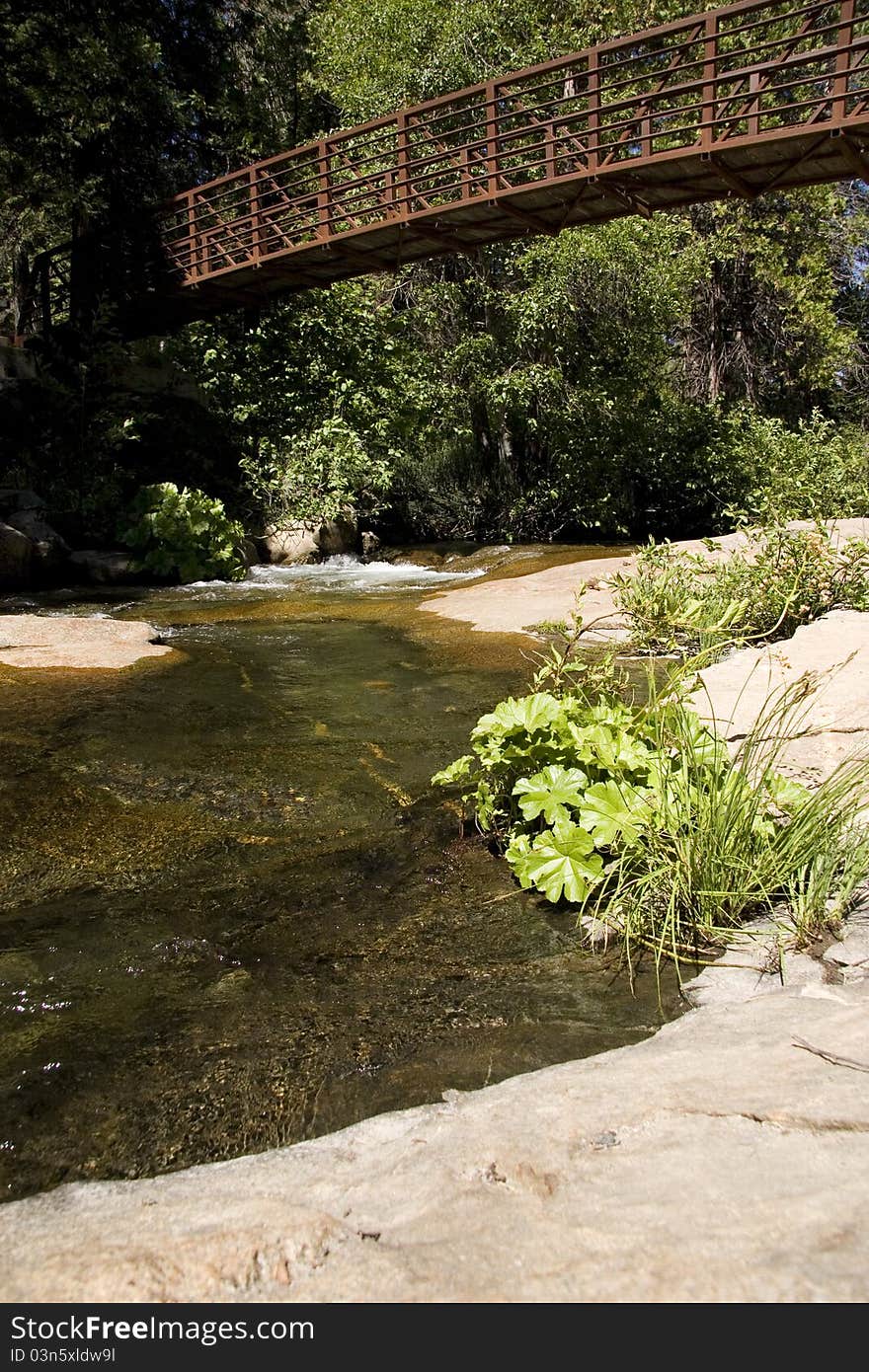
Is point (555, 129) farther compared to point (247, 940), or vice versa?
point (555, 129)

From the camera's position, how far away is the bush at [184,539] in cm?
1239

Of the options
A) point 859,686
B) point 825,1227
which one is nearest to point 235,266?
point 859,686

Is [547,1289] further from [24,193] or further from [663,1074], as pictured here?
[24,193]

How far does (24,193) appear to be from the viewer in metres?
14.1

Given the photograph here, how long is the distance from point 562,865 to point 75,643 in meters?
4.79

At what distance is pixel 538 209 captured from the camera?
1227 centimetres

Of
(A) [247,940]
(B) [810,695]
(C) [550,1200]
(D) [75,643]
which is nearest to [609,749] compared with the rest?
(B) [810,695]

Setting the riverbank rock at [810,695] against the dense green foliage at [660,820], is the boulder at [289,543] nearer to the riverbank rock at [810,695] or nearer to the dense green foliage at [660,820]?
the riverbank rock at [810,695]

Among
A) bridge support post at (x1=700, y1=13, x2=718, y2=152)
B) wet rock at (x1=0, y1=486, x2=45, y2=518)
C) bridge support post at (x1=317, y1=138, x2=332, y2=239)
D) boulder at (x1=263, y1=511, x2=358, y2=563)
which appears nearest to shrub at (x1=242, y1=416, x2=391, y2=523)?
boulder at (x1=263, y1=511, x2=358, y2=563)

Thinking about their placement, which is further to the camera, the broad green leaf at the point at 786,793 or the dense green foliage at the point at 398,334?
the dense green foliage at the point at 398,334

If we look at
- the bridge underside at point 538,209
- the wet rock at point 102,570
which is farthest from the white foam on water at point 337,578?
the bridge underside at point 538,209

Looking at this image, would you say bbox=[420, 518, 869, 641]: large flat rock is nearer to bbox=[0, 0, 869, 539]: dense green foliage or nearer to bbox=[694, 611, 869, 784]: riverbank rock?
bbox=[694, 611, 869, 784]: riverbank rock

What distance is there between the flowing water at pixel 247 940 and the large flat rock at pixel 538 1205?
26cm

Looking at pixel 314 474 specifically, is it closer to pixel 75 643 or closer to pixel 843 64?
pixel 843 64
